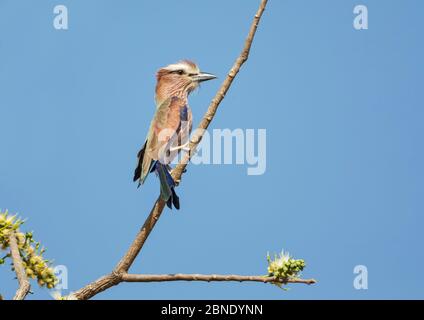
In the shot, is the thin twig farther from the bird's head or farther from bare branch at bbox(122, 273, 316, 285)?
the bird's head

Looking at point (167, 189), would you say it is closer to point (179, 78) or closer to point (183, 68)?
point (179, 78)

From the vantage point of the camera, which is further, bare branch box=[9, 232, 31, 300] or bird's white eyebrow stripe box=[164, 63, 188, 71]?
bird's white eyebrow stripe box=[164, 63, 188, 71]

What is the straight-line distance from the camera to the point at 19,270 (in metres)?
3.12

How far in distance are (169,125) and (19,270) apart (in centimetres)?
416

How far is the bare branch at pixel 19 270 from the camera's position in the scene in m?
2.93

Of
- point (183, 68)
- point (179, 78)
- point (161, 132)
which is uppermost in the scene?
point (183, 68)

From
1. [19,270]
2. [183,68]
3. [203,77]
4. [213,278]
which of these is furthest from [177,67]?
[19,270]

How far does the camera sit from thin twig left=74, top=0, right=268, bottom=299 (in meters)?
4.21

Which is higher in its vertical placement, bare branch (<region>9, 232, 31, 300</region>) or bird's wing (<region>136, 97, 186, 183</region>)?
bird's wing (<region>136, 97, 186, 183</region>)

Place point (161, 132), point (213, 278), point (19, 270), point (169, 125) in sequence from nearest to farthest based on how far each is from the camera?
point (19, 270)
point (213, 278)
point (161, 132)
point (169, 125)

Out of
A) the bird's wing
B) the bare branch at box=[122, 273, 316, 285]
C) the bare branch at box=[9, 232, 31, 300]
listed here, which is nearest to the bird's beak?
the bird's wing
